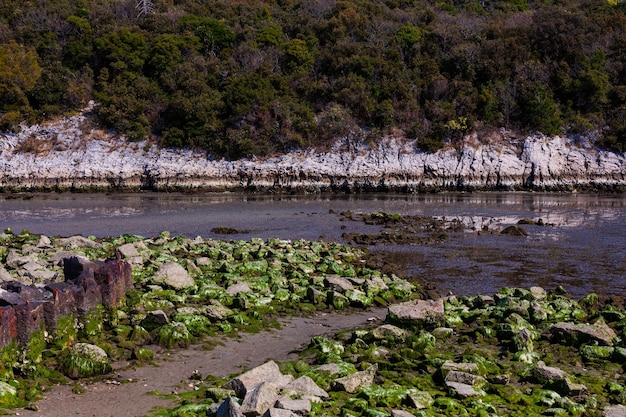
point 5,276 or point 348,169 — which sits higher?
point 348,169

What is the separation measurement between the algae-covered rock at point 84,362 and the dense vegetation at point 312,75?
50.7 meters

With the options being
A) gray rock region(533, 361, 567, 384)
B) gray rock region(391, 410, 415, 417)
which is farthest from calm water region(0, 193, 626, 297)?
gray rock region(391, 410, 415, 417)

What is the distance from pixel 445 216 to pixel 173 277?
1000 inches

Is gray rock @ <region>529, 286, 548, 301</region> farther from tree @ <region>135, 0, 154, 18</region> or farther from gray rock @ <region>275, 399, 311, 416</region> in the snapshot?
tree @ <region>135, 0, 154, 18</region>

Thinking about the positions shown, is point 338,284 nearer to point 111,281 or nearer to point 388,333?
point 388,333

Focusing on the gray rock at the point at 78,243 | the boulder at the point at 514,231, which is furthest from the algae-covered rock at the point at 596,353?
the boulder at the point at 514,231

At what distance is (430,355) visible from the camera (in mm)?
10742

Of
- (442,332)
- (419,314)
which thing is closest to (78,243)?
(419,314)

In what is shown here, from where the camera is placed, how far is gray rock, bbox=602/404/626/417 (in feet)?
27.6

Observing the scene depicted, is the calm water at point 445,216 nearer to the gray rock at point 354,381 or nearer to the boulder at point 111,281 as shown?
the gray rock at point 354,381

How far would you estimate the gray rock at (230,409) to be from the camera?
7.42 m

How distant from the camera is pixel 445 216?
37.7 meters

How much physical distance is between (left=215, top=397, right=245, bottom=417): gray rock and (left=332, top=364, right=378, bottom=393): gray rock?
183 centimetres

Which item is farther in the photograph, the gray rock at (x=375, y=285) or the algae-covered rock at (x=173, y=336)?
the gray rock at (x=375, y=285)
